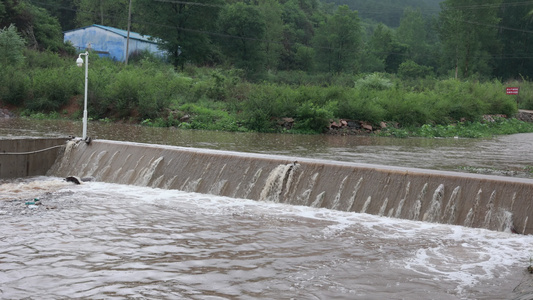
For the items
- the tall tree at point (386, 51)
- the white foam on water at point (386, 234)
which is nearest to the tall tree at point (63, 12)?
the tall tree at point (386, 51)

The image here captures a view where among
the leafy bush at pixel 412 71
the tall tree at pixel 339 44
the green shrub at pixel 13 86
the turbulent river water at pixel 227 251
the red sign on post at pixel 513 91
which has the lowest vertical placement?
the turbulent river water at pixel 227 251

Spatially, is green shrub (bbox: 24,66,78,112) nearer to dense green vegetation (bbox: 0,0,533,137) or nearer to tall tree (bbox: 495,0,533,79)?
dense green vegetation (bbox: 0,0,533,137)

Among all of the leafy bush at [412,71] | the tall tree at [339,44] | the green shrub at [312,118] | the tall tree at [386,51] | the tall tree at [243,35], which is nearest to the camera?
the green shrub at [312,118]

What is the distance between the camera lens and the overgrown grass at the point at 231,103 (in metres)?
25.6

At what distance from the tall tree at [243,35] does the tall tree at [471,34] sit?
21884 mm

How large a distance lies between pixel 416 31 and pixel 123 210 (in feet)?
309

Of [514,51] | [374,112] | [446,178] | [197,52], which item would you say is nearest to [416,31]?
[514,51]

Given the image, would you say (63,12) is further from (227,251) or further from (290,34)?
(227,251)

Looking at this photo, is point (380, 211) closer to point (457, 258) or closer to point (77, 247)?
point (457, 258)

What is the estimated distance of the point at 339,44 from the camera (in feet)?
204

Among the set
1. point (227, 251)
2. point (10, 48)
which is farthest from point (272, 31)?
point (227, 251)

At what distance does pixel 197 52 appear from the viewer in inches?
1863

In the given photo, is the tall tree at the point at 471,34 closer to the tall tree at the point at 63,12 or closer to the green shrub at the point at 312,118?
the green shrub at the point at 312,118

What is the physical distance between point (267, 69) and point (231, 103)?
3035cm
